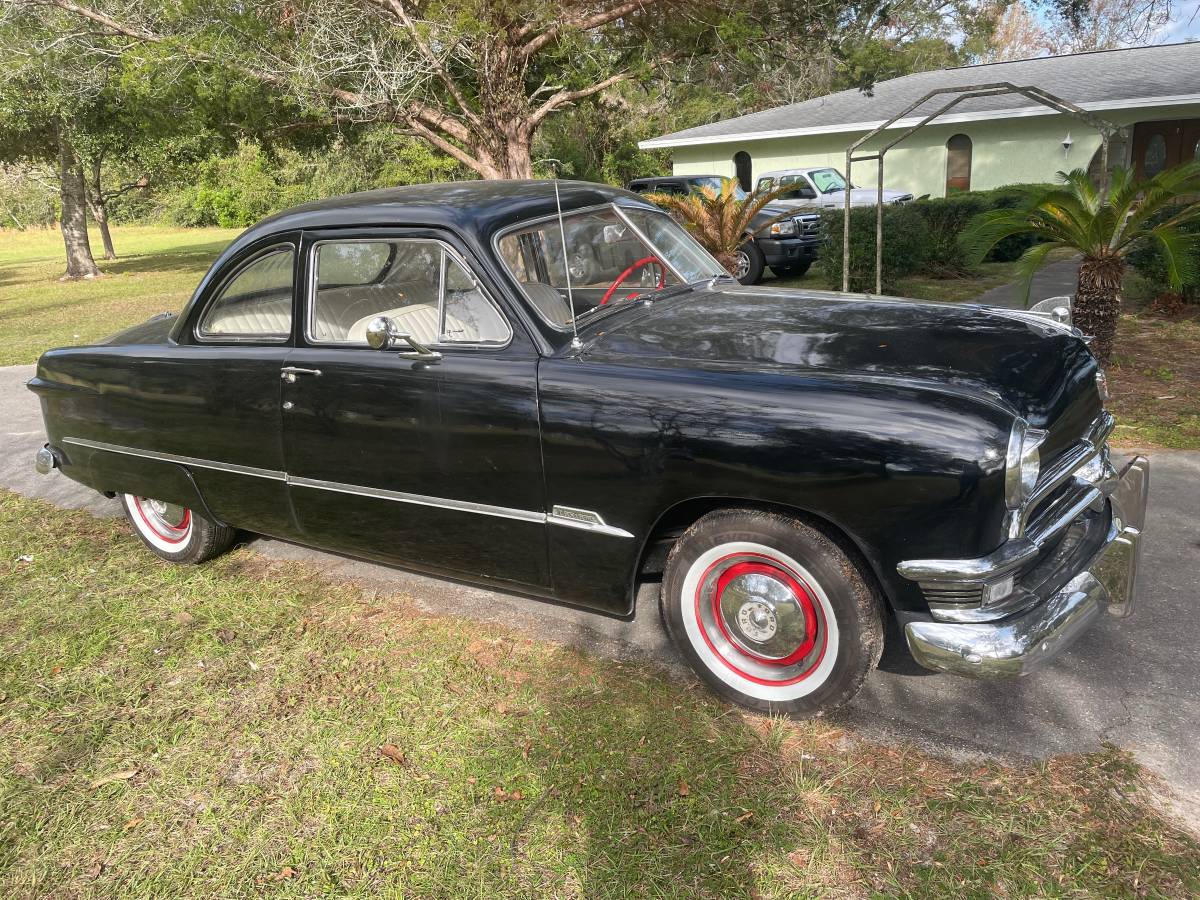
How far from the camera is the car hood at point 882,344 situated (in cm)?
297

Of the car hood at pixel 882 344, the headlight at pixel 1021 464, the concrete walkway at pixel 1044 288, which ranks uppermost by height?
the car hood at pixel 882 344

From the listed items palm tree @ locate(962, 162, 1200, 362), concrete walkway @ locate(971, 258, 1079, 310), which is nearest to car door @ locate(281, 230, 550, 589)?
palm tree @ locate(962, 162, 1200, 362)

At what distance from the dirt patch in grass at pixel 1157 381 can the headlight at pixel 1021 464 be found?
3.80 meters

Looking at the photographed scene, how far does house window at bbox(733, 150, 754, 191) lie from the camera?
998 inches

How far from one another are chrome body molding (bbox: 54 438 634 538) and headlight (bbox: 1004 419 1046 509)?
4.12 ft

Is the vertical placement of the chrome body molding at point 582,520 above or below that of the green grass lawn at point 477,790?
above

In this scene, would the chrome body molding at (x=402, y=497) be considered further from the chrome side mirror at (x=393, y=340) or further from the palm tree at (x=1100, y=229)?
the palm tree at (x=1100, y=229)

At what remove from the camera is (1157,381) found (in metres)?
7.40

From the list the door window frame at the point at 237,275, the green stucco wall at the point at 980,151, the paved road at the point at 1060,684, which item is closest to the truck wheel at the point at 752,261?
the green stucco wall at the point at 980,151

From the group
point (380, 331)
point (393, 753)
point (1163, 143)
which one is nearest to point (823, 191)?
point (1163, 143)

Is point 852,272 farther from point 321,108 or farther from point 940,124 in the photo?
point 940,124

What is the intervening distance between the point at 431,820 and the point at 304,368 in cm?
196

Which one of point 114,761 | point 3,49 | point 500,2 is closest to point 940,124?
point 500,2

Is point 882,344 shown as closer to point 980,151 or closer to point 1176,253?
point 1176,253
